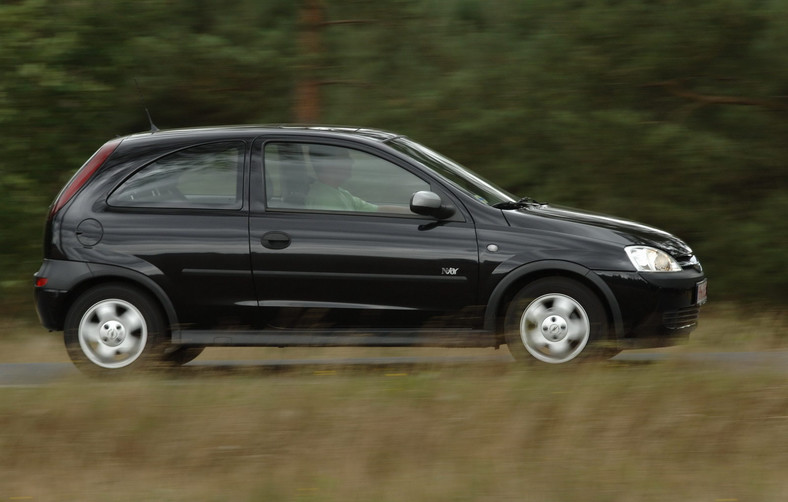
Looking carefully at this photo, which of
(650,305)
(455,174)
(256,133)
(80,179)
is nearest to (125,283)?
(80,179)

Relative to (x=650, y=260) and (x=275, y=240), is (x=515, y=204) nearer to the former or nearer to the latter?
(x=650, y=260)

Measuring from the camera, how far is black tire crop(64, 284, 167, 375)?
8.05m

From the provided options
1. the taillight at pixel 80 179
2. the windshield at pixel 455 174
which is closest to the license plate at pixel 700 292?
the windshield at pixel 455 174

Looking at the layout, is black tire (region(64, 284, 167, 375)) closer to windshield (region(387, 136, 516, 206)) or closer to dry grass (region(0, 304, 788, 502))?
dry grass (region(0, 304, 788, 502))

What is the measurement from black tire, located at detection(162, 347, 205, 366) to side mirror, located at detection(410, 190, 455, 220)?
78.6 inches

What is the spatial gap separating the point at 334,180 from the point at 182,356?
1.84 meters

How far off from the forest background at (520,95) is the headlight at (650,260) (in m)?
5.01

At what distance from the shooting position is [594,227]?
7953 millimetres

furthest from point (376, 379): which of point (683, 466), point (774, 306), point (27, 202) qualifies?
point (27, 202)

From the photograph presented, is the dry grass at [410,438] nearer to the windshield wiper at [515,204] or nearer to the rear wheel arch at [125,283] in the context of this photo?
the rear wheel arch at [125,283]

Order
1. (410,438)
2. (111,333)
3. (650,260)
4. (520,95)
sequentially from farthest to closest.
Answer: (520,95) → (111,333) → (650,260) → (410,438)

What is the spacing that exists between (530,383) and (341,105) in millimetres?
7852

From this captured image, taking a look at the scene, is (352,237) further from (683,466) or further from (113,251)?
(683,466)

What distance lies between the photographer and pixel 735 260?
12.9 metres
